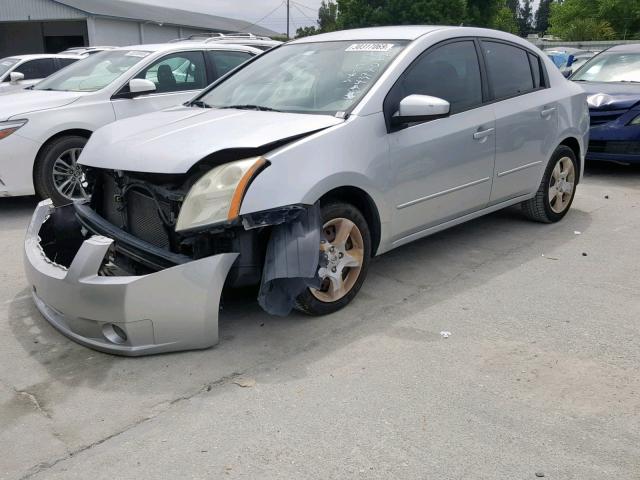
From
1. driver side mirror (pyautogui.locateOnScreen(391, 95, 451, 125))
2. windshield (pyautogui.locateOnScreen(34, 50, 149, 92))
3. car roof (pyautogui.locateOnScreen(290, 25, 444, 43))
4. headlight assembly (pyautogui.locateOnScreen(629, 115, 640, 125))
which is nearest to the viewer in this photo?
driver side mirror (pyautogui.locateOnScreen(391, 95, 451, 125))

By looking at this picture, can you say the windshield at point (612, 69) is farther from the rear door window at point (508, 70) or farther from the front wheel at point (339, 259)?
the front wheel at point (339, 259)

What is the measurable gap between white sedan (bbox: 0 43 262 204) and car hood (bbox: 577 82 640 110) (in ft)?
15.2

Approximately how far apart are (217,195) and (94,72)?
476 cm

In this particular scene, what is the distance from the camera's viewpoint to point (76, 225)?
4.29 m

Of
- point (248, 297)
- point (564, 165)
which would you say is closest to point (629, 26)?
point (564, 165)

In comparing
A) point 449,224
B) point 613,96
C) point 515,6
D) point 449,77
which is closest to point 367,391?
point 449,224

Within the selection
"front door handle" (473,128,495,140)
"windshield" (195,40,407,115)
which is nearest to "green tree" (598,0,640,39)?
"front door handle" (473,128,495,140)

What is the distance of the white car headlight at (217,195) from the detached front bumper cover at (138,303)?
211mm

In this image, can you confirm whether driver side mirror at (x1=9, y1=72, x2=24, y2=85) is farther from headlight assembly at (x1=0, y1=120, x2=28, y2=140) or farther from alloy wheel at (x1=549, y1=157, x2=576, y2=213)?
alloy wheel at (x1=549, y1=157, x2=576, y2=213)

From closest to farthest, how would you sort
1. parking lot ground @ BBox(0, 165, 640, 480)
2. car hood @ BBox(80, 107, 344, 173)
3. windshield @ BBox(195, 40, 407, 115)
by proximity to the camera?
parking lot ground @ BBox(0, 165, 640, 480) → car hood @ BBox(80, 107, 344, 173) → windshield @ BBox(195, 40, 407, 115)

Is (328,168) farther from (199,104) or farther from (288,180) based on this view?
(199,104)

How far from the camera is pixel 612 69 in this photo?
9.35m

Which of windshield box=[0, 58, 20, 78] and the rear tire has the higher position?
windshield box=[0, 58, 20, 78]

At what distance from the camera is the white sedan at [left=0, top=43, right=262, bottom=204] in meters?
6.32
